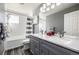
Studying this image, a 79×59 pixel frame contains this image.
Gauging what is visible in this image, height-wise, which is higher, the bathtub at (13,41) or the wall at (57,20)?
the wall at (57,20)

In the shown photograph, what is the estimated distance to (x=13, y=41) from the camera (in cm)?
186

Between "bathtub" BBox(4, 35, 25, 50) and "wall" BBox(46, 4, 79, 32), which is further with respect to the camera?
"wall" BBox(46, 4, 79, 32)

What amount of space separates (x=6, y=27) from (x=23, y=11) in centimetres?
56

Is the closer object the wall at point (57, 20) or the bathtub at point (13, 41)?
the bathtub at point (13, 41)

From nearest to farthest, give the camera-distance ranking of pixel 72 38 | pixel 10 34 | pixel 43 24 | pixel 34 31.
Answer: pixel 72 38, pixel 10 34, pixel 34 31, pixel 43 24

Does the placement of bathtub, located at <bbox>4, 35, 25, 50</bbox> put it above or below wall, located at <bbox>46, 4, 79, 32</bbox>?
below

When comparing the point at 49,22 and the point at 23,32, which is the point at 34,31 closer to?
the point at 23,32

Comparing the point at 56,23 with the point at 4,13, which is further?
the point at 56,23

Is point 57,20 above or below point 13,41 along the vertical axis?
above

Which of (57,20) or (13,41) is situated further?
(57,20)

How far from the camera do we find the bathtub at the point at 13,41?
1.81m

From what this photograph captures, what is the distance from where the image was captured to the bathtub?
5.93ft

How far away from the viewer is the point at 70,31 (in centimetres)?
173
